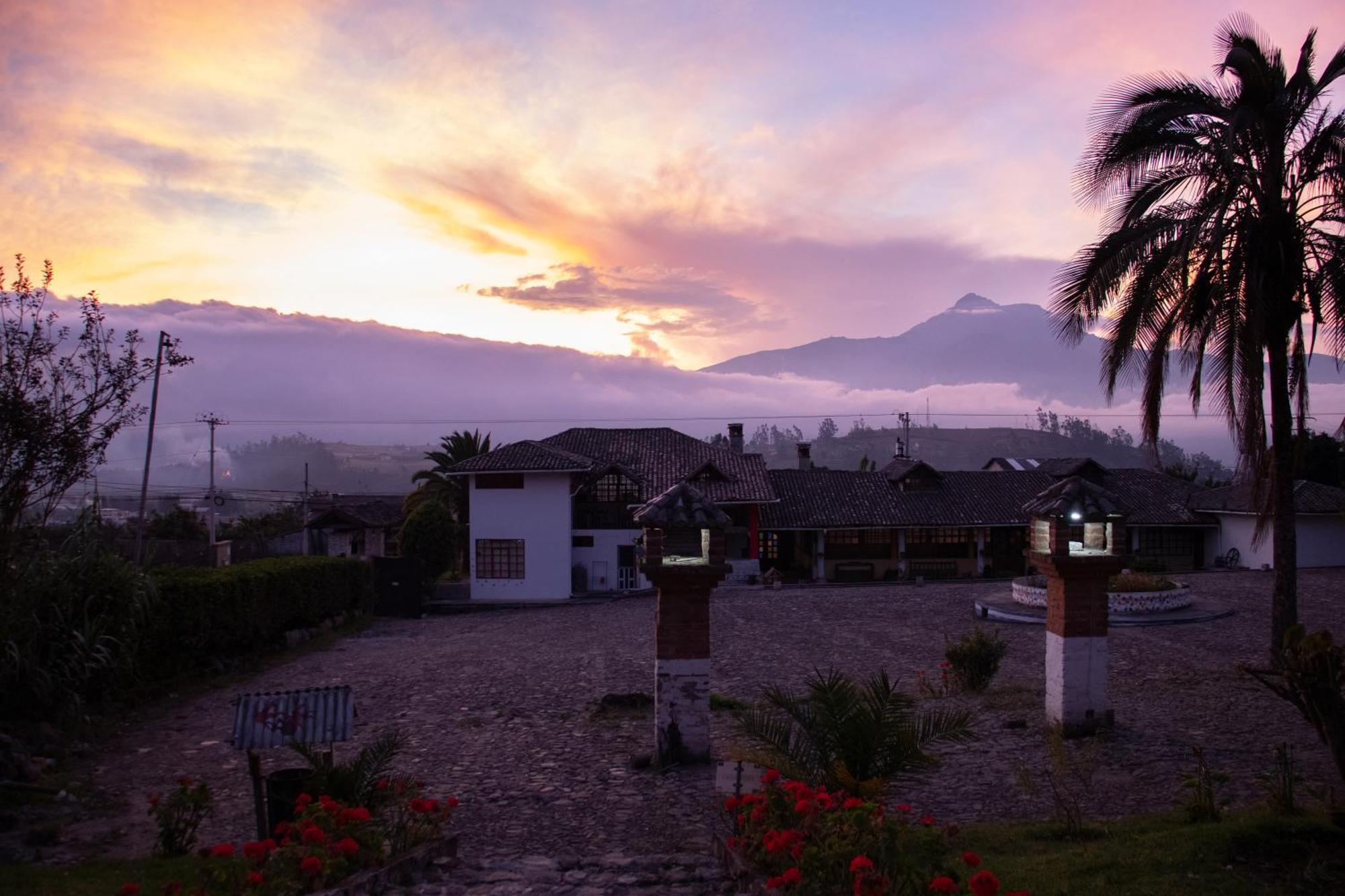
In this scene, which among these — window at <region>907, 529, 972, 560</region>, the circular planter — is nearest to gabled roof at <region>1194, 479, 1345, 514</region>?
window at <region>907, 529, 972, 560</region>

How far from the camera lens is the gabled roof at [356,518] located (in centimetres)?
3344

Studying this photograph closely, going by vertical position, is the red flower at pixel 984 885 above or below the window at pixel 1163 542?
above

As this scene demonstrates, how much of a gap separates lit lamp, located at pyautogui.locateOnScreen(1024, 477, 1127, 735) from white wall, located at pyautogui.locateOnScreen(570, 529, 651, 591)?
2198cm

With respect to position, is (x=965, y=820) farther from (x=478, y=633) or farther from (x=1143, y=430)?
(x=478, y=633)

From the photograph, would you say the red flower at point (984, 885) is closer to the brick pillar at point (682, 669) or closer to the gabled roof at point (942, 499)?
the brick pillar at point (682, 669)

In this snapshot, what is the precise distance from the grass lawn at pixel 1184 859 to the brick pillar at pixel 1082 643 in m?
3.49

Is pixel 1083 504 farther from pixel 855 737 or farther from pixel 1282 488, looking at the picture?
pixel 855 737

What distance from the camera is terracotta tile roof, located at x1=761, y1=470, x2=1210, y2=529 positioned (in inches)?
1391

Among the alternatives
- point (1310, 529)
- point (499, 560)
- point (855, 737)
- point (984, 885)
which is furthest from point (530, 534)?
point (1310, 529)

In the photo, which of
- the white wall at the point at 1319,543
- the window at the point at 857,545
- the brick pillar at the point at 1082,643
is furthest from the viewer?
the window at the point at 857,545

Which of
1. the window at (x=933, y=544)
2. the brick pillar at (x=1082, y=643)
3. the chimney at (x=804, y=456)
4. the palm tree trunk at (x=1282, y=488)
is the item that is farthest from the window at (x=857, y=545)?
the brick pillar at (x=1082, y=643)

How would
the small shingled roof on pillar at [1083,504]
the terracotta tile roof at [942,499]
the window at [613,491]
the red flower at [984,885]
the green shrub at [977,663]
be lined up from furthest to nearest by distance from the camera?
the terracotta tile roof at [942,499]
the window at [613,491]
the green shrub at [977,663]
the small shingled roof on pillar at [1083,504]
the red flower at [984,885]

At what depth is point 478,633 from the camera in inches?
870

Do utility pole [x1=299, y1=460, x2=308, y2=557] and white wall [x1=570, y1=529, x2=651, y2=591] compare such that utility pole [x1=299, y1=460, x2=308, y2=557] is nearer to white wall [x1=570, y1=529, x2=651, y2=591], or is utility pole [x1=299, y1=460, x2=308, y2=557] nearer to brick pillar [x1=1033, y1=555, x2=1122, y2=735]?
white wall [x1=570, y1=529, x2=651, y2=591]
